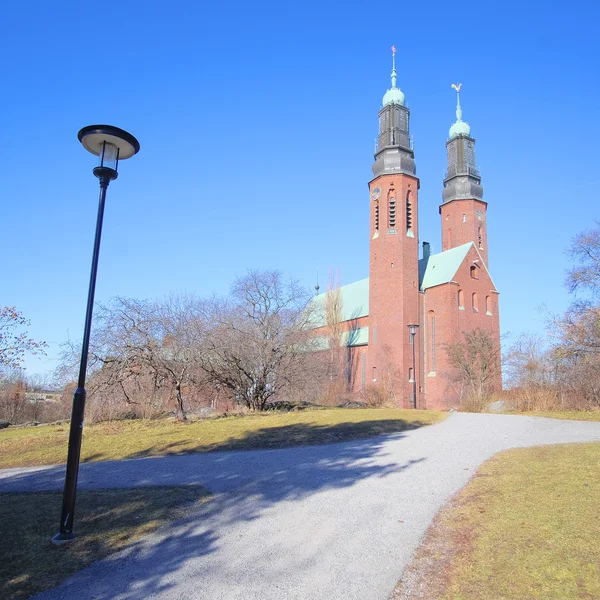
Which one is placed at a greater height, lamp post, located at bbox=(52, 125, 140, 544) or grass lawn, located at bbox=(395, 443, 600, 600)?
lamp post, located at bbox=(52, 125, 140, 544)

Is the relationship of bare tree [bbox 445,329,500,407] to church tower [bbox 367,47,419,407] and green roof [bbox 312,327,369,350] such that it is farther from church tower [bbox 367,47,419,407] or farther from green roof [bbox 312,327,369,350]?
green roof [bbox 312,327,369,350]

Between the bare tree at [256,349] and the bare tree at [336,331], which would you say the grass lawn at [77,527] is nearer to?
the bare tree at [256,349]

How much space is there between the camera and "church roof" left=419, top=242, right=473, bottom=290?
39969mm

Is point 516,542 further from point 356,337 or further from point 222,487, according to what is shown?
point 356,337

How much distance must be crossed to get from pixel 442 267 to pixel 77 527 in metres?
39.6

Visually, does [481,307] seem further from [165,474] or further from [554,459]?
[165,474]

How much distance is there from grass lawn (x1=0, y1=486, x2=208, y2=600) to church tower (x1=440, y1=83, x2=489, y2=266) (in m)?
45.2

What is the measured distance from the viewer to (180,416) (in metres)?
16.2

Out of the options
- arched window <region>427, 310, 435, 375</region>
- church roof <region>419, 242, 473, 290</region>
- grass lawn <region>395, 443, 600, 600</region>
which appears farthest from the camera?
→ church roof <region>419, 242, 473, 290</region>

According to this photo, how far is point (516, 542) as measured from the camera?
4.47m

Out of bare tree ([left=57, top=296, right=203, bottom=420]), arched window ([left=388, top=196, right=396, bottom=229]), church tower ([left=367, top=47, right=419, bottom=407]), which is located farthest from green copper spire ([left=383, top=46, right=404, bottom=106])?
bare tree ([left=57, top=296, right=203, bottom=420])

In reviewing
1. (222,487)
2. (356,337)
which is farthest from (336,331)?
(222,487)

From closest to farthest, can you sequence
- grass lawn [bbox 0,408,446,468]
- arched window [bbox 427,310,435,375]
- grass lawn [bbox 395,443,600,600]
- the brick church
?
grass lawn [bbox 395,443,600,600] < grass lawn [bbox 0,408,446,468] < the brick church < arched window [bbox 427,310,435,375]

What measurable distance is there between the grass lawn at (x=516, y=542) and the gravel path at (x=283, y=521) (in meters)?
0.27
